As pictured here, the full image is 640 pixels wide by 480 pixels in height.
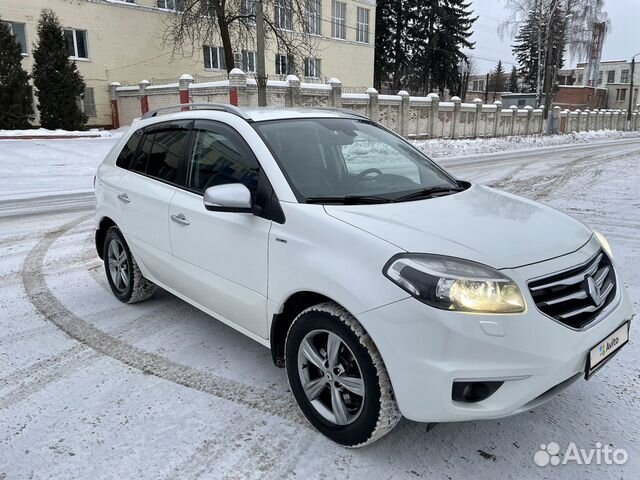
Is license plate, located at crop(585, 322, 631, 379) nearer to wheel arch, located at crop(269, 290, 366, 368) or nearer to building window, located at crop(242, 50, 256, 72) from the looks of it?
wheel arch, located at crop(269, 290, 366, 368)

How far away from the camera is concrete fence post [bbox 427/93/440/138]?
30.8 meters

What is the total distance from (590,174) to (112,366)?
1326cm

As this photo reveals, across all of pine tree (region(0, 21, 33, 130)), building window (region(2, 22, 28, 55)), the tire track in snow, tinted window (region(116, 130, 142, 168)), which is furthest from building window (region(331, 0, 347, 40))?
the tire track in snow

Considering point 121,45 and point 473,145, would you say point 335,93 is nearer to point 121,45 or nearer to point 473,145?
point 473,145

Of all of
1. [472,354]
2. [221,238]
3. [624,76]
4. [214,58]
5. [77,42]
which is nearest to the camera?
[472,354]

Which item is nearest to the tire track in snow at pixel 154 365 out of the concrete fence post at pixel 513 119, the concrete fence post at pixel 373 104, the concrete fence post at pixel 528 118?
the concrete fence post at pixel 373 104

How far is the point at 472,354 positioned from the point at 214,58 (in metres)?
36.7

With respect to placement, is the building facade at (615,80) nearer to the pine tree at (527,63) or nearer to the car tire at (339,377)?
the pine tree at (527,63)

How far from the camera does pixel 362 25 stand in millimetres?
43750

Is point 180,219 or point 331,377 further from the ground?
point 180,219

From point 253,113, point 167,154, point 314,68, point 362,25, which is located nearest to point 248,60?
point 314,68

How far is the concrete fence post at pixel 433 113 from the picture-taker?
101ft

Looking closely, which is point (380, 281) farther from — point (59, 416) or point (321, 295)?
point (59, 416)

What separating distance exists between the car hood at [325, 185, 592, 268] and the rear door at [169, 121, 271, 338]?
580 mm
